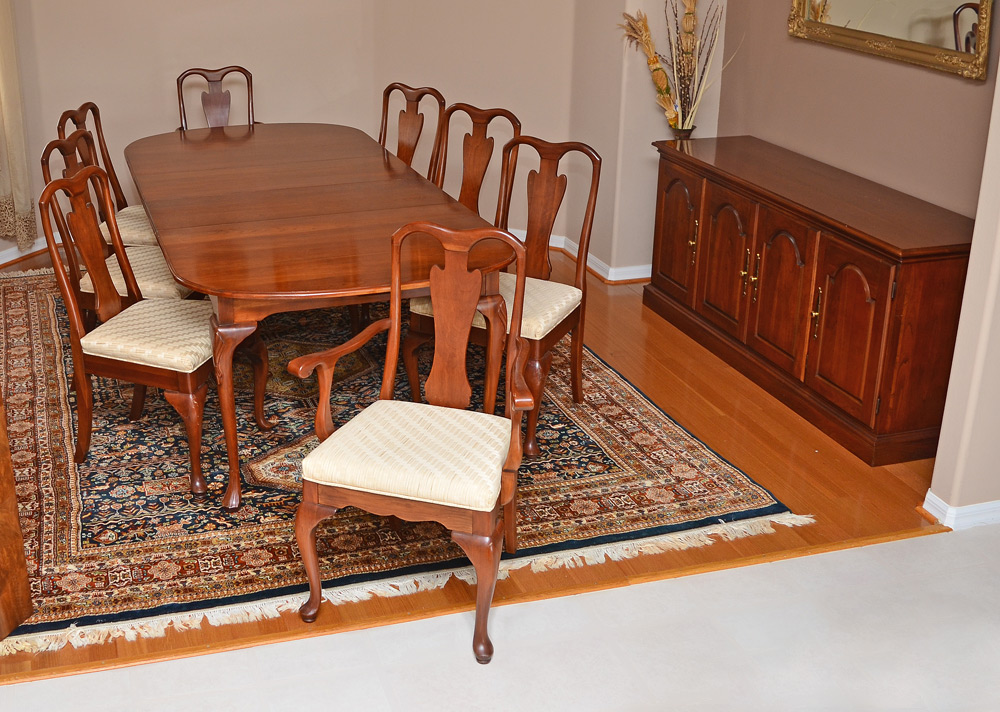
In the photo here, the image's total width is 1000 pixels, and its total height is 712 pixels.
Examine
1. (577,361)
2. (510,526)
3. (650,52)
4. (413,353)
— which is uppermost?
(650,52)

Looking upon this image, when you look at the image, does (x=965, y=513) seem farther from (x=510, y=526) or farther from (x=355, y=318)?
(x=355, y=318)

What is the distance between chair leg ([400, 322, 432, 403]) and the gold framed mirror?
2004mm

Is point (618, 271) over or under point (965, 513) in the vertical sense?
over

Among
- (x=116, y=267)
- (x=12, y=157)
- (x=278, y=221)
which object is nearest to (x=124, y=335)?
(x=278, y=221)

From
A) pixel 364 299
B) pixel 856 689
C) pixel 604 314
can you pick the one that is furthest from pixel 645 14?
pixel 856 689

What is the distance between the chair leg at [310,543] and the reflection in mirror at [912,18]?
262cm

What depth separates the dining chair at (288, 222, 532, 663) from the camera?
2.38 metres

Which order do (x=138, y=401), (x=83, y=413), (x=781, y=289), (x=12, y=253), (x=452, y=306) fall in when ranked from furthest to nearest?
(x=12, y=253) → (x=781, y=289) → (x=138, y=401) → (x=83, y=413) → (x=452, y=306)

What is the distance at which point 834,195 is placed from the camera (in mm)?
3773

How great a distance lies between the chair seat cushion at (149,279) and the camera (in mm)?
3639

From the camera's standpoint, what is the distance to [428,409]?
2703 millimetres

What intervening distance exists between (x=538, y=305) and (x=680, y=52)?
77.7 inches

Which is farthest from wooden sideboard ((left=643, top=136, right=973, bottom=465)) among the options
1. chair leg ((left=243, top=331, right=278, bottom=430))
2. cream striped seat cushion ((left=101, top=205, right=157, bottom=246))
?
cream striped seat cushion ((left=101, top=205, right=157, bottom=246))

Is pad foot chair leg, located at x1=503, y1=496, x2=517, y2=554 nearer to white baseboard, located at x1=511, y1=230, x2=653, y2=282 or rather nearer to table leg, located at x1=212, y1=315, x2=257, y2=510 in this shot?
table leg, located at x1=212, y1=315, x2=257, y2=510
